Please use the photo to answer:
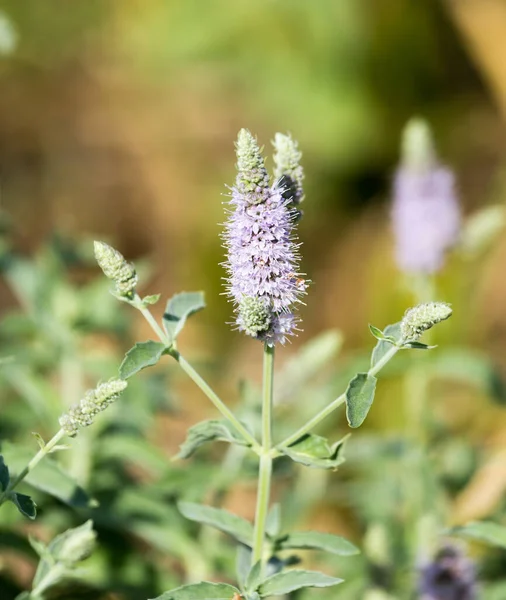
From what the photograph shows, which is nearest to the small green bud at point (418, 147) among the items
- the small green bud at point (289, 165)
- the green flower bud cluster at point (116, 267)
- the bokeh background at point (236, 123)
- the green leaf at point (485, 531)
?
the small green bud at point (289, 165)

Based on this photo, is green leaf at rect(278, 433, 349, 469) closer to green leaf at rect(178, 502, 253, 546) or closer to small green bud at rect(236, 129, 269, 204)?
green leaf at rect(178, 502, 253, 546)

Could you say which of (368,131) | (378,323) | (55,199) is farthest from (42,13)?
(378,323)

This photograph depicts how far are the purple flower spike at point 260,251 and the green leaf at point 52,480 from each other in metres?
0.36

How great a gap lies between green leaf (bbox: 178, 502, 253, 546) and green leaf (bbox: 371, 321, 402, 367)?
301 mm

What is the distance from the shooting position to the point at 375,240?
4754 millimetres

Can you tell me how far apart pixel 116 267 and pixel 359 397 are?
1.07 ft

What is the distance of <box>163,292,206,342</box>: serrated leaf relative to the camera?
1.13m

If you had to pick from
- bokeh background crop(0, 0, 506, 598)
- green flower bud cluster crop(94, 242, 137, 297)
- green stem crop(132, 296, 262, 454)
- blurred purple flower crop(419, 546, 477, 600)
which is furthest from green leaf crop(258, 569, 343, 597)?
bokeh background crop(0, 0, 506, 598)

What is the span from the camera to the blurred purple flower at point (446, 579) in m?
1.56

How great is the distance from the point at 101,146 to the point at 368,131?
172 cm

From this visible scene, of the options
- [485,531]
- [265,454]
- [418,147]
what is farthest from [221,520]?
[418,147]

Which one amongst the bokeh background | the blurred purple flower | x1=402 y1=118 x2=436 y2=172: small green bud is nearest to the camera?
the blurred purple flower

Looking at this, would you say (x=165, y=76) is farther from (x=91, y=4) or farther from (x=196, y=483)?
(x=196, y=483)

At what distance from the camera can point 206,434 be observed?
3.72 ft
